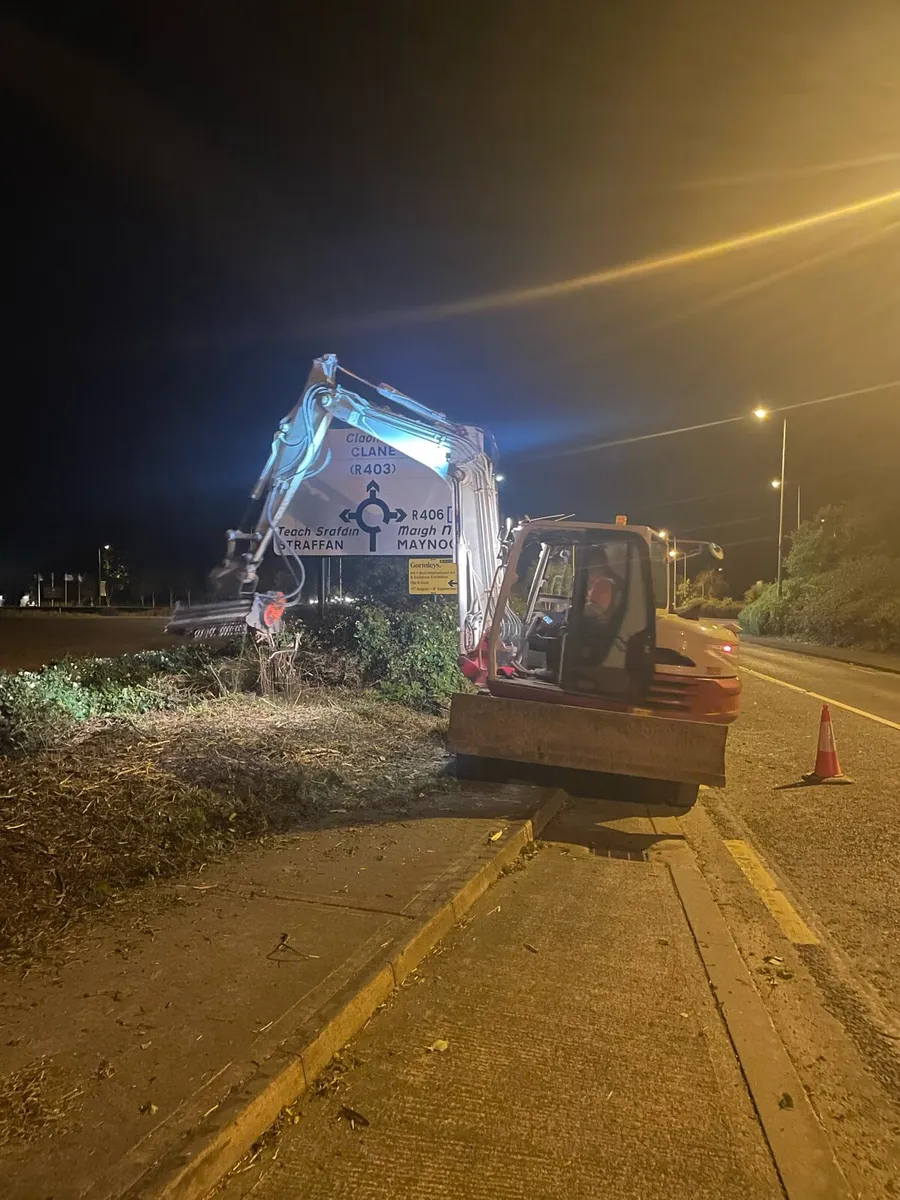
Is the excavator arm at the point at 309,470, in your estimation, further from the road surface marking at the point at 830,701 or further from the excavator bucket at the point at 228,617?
the road surface marking at the point at 830,701

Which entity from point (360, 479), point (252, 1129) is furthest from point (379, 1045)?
point (360, 479)

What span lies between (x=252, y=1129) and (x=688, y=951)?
2.70 metres

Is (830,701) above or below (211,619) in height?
below

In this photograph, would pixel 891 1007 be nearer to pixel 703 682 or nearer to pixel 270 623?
pixel 703 682

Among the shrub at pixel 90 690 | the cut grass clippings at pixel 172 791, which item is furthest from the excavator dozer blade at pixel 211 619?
the cut grass clippings at pixel 172 791

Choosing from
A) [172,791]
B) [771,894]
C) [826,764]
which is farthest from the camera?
[826,764]

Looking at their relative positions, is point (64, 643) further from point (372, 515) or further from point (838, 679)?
point (838, 679)

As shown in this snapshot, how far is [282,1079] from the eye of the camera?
3.17 meters

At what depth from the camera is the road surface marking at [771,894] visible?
5.15 metres

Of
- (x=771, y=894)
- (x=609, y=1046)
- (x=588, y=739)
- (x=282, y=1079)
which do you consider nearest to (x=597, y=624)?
(x=588, y=739)

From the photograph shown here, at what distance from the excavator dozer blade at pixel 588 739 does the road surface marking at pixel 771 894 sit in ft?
1.91

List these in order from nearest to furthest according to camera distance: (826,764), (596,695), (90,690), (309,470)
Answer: (596,695), (826,764), (90,690), (309,470)

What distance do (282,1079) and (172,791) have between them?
136 inches

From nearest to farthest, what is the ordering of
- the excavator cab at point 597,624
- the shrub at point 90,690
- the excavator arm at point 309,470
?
the shrub at point 90,690, the excavator cab at point 597,624, the excavator arm at point 309,470
